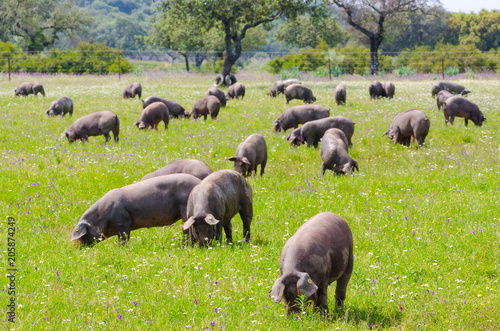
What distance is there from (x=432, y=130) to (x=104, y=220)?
11596 mm

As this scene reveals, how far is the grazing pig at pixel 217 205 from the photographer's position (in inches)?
259

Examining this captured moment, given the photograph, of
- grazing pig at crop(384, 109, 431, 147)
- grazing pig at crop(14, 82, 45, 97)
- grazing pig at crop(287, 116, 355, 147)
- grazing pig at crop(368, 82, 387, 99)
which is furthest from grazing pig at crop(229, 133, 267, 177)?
grazing pig at crop(14, 82, 45, 97)

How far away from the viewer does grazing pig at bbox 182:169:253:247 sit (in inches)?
259

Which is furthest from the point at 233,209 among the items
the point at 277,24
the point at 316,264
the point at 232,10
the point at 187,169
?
the point at 277,24

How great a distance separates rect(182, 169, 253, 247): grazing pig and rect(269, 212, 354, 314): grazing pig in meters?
1.45

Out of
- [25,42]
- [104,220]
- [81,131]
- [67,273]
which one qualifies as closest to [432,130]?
[81,131]

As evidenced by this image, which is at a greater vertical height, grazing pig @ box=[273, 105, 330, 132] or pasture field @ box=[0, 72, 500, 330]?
grazing pig @ box=[273, 105, 330, 132]

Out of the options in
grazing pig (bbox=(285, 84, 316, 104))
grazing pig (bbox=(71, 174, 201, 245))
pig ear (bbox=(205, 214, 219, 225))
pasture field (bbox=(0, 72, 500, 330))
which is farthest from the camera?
grazing pig (bbox=(285, 84, 316, 104))

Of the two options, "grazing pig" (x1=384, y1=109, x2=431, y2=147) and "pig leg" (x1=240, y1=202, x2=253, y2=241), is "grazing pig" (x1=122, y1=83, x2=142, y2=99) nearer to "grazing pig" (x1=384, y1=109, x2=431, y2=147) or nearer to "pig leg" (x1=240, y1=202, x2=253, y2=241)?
"grazing pig" (x1=384, y1=109, x2=431, y2=147)

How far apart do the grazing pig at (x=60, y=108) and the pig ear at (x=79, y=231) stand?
12654 mm

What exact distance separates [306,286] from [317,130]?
32.8ft

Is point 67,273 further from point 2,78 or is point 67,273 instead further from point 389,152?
point 2,78

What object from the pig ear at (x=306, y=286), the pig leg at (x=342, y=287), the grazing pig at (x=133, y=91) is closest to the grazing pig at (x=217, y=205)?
the pig leg at (x=342, y=287)

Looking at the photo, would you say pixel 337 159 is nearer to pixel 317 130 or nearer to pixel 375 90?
pixel 317 130
